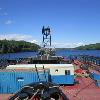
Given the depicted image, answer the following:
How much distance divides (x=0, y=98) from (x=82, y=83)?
17052 mm

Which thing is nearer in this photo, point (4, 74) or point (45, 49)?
point (4, 74)

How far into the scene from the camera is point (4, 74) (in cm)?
3766

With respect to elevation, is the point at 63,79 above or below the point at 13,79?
below

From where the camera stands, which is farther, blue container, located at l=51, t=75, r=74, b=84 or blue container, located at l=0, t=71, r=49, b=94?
blue container, located at l=51, t=75, r=74, b=84

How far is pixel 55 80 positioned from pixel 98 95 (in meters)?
9.77

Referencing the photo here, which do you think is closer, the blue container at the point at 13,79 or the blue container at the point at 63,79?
the blue container at the point at 13,79

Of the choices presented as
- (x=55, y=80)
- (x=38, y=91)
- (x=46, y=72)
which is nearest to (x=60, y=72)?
(x=55, y=80)

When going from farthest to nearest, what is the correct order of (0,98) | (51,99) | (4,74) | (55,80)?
(55,80) < (4,74) < (0,98) < (51,99)

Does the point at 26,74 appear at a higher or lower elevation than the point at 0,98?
higher

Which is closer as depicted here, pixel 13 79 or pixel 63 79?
pixel 13 79

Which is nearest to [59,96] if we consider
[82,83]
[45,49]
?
[82,83]

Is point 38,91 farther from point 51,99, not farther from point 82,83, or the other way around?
point 82,83

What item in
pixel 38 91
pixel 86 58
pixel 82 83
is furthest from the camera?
pixel 86 58

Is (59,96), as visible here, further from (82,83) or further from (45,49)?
(45,49)
